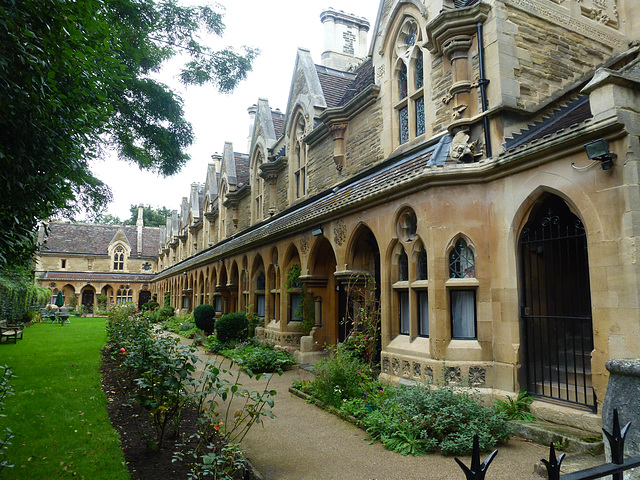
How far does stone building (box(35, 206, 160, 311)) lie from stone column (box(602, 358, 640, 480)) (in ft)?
173

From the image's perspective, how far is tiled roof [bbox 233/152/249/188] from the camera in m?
25.4

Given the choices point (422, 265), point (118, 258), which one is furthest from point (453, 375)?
point (118, 258)

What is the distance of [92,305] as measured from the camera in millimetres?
49812

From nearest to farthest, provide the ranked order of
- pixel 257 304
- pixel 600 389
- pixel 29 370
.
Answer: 1. pixel 600 389
2. pixel 29 370
3. pixel 257 304

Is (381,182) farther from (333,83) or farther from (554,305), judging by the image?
(333,83)

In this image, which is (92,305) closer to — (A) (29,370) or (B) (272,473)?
(A) (29,370)

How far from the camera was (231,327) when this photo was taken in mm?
14797

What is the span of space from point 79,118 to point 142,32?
25.4ft

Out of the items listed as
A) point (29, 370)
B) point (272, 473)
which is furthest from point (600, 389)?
point (29, 370)

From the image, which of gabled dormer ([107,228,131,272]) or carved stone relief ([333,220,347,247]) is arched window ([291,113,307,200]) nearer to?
carved stone relief ([333,220,347,247])

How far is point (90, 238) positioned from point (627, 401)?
6105 cm

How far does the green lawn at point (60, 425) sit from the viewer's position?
4.48 m

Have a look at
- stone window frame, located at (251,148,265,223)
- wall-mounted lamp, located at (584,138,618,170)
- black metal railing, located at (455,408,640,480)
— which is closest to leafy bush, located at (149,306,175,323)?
stone window frame, located at (251,148,265,223)

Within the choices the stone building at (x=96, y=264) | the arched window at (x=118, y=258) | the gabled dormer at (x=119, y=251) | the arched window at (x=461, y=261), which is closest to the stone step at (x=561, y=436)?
the arched window at (x=461, y=261)
